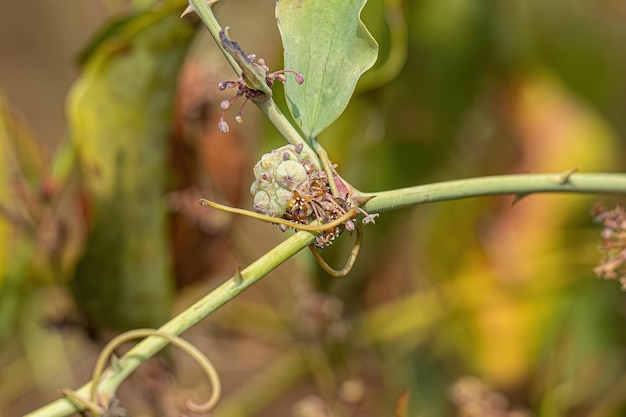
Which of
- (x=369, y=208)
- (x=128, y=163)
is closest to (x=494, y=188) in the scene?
(x=369, y=208)

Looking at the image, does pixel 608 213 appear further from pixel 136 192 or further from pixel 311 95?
pixel 136 192

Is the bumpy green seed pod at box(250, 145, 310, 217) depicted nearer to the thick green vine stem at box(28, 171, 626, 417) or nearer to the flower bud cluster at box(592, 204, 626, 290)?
the thick green vine stem at box(28, 171, 626, 417)

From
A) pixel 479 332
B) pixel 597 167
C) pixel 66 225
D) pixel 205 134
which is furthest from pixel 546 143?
pixel 66 225

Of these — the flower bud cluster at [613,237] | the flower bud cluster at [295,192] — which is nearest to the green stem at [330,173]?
the flower bud cluster at [295,192]

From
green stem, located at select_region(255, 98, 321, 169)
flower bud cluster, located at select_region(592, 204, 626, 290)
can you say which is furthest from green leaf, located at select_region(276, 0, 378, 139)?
flower bud cluster, located at select_region(592, 204, 626, 290)

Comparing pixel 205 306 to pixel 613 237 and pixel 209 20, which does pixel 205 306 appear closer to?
pixel 209 20

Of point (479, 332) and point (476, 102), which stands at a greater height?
point (476, 102)
